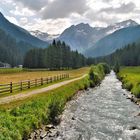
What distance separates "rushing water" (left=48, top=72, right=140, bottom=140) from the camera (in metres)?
30.1

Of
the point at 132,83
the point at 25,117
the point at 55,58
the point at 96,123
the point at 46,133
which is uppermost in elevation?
the point at 55,58

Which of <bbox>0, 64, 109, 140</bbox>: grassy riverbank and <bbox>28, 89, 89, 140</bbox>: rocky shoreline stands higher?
<bbox>0, 64, 109, 140</bbox>: grassy riverbank

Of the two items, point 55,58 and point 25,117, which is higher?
point 55,58

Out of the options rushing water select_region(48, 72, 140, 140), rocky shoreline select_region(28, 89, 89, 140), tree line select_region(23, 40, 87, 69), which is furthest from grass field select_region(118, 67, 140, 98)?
tree line select_region(23, 40, 87, 69)

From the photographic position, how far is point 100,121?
36.5 metres

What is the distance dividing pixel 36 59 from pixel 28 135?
561ft

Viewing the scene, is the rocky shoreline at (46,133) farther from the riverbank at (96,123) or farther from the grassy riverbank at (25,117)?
the grassy riverbank at (25,117)

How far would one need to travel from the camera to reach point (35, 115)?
1251 inches

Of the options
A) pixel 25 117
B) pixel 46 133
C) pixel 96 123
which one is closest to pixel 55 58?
pixel 96 123

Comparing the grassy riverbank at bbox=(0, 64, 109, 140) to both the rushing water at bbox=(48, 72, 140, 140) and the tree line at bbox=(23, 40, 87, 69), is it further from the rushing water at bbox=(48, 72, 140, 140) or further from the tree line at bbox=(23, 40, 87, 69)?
the tree line at bbox=(23, 40, 87, 69)

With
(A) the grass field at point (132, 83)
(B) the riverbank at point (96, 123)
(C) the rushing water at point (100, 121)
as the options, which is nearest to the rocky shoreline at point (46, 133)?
(B) the riverbank at point (96, 123)

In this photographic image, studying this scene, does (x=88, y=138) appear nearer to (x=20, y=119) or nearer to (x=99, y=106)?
(x=20, y=119)

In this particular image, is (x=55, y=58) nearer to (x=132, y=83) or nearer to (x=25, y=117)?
(x=132, y=83)

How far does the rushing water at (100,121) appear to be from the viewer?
98.7ft
